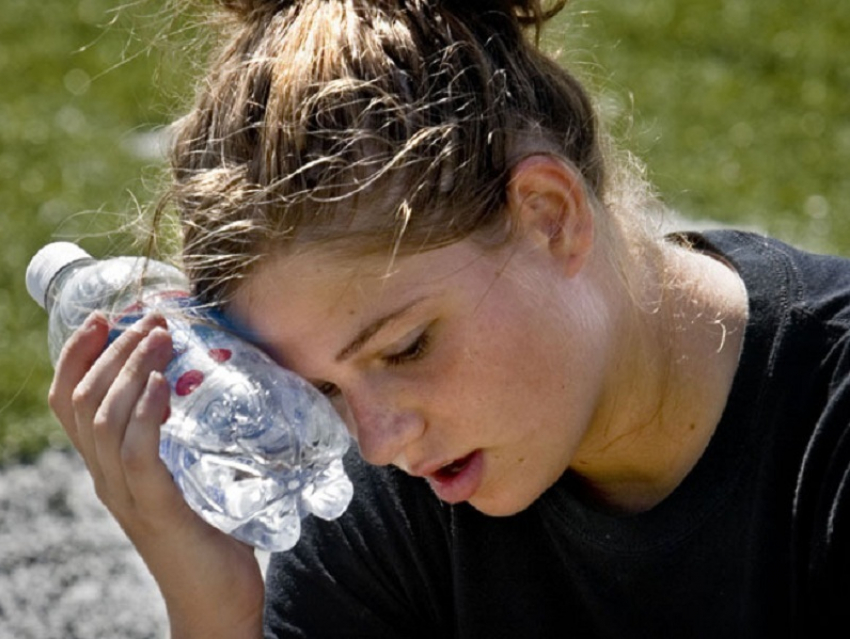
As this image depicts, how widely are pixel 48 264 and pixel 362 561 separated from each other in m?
0.81

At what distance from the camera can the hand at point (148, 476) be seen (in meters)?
2.85

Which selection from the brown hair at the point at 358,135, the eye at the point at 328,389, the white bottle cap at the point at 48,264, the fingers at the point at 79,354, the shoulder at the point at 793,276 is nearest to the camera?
the brown hair at the point at 358,135

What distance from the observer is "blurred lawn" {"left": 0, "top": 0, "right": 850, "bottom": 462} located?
20.2ft

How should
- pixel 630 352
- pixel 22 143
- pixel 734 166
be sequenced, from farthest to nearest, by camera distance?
pixel 22 143 → pixel 734 166 → pixel 630 352

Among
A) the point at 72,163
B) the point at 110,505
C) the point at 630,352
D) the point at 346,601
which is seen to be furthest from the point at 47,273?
the point at 72,163

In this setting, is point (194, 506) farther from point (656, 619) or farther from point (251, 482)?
point (656, 619)

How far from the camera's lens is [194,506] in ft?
9.95

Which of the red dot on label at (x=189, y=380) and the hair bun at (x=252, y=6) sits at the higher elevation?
the hair bun at (x=252, y=6)

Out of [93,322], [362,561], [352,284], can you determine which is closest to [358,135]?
[352,284]

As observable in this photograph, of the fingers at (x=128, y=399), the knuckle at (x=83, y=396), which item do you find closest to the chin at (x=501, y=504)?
the fingers at (x=128, y=399)

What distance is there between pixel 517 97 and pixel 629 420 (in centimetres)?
61

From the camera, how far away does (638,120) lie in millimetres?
7039

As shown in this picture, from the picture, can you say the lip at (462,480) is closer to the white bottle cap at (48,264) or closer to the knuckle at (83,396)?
the knuckle at (83,396)

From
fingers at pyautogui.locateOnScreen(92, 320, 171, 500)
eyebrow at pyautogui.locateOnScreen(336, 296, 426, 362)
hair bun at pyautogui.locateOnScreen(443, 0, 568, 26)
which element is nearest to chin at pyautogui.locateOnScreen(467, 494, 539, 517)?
eyebrow at pyautogui.locateOnScreen(336, 296, 426, 362)
